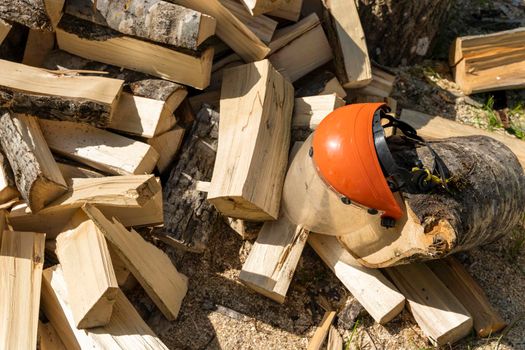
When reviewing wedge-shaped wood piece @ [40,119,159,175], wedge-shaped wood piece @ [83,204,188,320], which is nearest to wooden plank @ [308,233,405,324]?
wedge-shaped wood piece @ [83,204,188,320]

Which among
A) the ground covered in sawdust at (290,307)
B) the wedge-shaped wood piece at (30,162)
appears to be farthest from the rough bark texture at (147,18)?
the ground covered in sawdust at (290,307)

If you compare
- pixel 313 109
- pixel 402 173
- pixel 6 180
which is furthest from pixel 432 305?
pixel 6 180

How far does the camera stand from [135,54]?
3.17 meters

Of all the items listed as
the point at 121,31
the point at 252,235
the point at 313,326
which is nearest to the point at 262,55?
the point at 121,31

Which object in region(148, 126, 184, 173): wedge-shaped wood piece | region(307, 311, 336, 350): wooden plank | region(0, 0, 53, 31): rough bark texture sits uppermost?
→ region(0, 0, 53, 31): rough bark texture

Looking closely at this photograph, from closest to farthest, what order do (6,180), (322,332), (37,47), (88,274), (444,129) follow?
(88,274) < (6,180) < (322,332) < (37,47) < (444,129)

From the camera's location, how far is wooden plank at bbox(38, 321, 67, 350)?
272 cm

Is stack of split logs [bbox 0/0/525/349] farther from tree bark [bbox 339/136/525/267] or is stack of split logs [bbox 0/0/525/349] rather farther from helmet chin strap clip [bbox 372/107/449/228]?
helmet chin strap clip [bbox 372/107/449/228]

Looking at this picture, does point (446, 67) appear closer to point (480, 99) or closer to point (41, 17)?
point (480, 99)

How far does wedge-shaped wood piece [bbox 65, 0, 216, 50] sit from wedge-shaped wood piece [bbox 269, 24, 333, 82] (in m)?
0.61

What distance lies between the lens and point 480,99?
4.23 meters

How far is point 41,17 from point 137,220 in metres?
1.09

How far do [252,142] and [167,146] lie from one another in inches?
18.9

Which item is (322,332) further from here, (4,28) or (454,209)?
(4,28)
